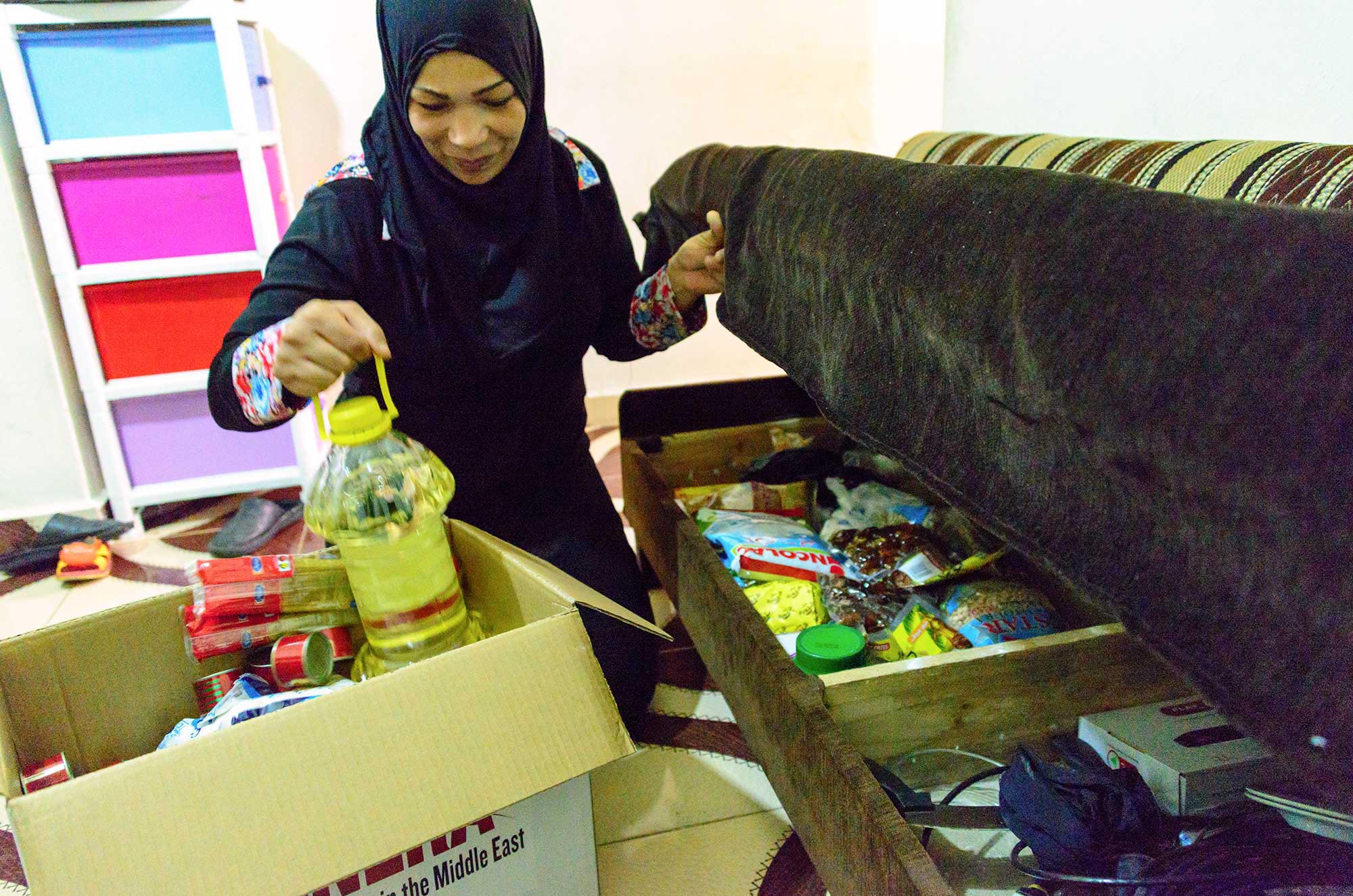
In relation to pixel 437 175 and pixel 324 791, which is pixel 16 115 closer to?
pixel 437 175

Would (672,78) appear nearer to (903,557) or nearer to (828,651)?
(903,557)

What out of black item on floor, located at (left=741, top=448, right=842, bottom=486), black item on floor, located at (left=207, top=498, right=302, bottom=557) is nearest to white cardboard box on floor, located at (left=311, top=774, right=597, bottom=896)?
black item on floor, located at (left=741, top=448, right=842, bottom=486)

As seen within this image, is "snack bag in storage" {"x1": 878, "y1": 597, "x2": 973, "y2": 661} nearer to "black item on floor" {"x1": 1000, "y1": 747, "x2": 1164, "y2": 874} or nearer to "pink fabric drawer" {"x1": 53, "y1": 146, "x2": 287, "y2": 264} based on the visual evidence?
"black item on floor" {"x1": 1000, "y1": 747, "x2": 1164, "y2": 874}

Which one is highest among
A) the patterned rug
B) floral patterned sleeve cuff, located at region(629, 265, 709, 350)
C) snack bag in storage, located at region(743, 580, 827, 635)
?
floral patterned sleeve cuff, located at region(629, 265, 709, 350)

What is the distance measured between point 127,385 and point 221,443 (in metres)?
0.22

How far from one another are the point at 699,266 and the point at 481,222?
11.0 inches

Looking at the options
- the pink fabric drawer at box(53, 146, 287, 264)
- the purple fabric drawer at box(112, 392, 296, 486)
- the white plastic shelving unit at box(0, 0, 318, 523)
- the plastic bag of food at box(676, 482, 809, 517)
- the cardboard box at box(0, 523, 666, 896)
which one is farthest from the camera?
the purple fabric drawer at box(112, 392, 296, 486)

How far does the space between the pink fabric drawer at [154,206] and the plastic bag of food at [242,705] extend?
133 centimetres

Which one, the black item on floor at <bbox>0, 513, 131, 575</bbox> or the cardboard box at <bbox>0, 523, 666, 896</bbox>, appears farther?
the black item on floor at <bbox>0, 513, 131, 575</bbox>

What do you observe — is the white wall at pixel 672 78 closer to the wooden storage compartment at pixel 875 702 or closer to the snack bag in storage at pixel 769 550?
the snack bag in storage at pixel 769 550

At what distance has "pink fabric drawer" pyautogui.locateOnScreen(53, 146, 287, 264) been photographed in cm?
170

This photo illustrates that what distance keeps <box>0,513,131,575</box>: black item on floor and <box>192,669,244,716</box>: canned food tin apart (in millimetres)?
1227

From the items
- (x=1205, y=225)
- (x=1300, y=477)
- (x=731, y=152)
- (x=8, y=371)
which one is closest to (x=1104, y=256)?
(x=1205, y=225)

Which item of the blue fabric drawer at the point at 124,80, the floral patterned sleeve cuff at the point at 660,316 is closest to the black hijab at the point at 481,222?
the floral patterned sleeve cuff at the point at 660,316
